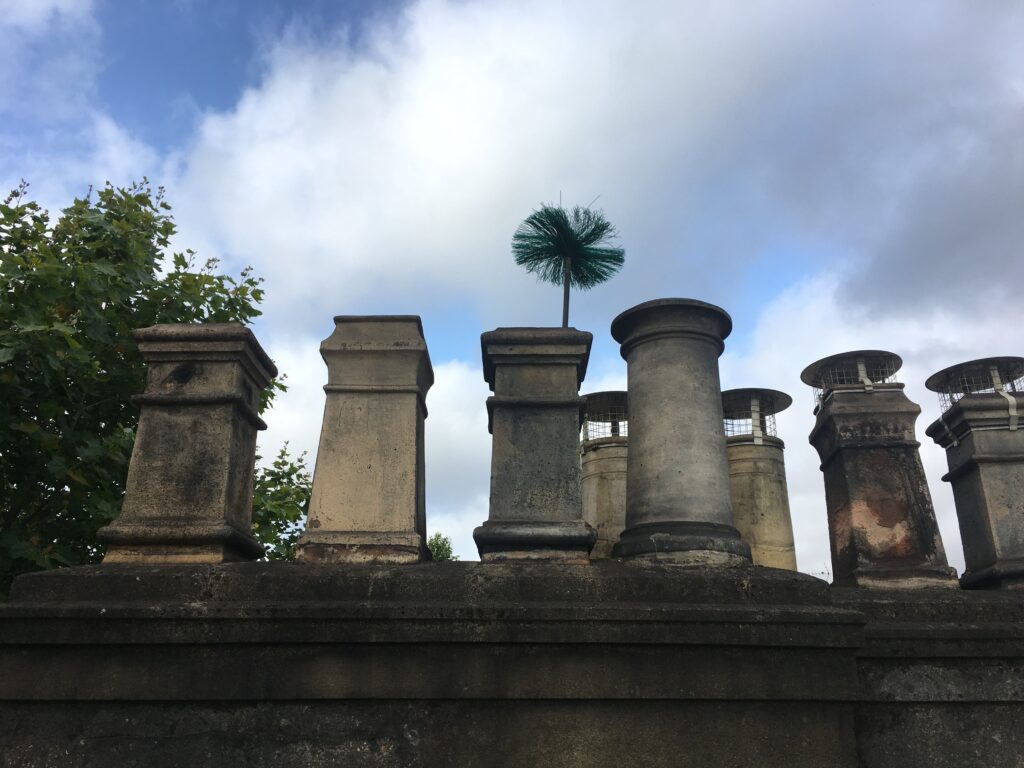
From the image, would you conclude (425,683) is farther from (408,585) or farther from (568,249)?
(568,249)

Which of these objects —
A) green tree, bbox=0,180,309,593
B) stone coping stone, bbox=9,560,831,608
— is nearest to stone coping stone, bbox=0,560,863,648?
stone coping stone, bbox=9,560,831,608

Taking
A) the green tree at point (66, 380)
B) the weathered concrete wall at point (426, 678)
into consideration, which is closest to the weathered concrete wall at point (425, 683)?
the weathered concrete wall at point (426, 678)

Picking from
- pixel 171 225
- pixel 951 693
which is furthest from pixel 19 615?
pixel 171 225

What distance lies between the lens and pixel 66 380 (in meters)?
6.32

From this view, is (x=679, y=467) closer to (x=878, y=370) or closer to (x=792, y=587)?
(x=792, y=587)

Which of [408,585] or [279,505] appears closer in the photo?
[408,585]

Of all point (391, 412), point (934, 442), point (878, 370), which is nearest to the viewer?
point (391, 412)

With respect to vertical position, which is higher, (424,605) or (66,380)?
(66,380)

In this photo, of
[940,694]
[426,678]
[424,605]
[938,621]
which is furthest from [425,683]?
[938,621]

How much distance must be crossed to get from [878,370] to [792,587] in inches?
72.1

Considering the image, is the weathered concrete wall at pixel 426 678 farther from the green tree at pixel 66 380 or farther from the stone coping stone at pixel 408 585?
the green tree at pixel 66 380

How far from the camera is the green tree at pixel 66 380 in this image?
590cm

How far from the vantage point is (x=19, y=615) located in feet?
11.0

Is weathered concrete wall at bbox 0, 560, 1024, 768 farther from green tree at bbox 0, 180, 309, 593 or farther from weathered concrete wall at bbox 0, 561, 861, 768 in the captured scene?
green tree at bbox 0, 180, 309, 593
